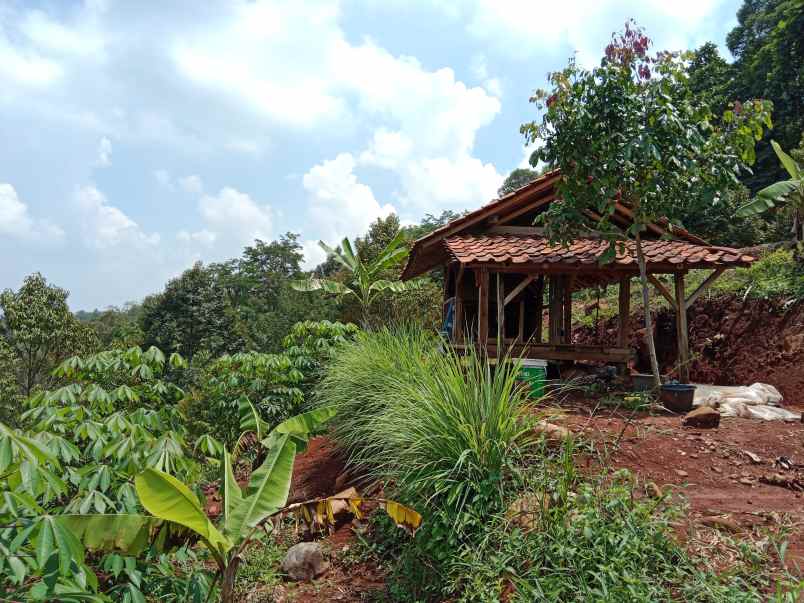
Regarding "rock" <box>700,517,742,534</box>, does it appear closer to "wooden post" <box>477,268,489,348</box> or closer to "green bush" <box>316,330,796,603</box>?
"green bush" <box>316,330,796,603</box>

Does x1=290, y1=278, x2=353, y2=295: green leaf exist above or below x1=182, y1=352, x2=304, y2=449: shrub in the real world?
above

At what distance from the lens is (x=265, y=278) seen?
4312 cm

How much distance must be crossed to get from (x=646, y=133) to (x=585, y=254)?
265cm

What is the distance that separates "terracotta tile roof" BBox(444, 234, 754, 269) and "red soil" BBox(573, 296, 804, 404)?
3.12 meters

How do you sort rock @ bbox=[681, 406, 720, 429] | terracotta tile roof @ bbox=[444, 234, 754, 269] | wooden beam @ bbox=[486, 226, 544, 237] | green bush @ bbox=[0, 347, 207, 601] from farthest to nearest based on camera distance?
wooden beam @ bbox=[486, 226, 544, 237] < terracotta tile roof @ bbox=[444, 234, 754, 269] < rock @ bbox=[681, 406, 720, 429] < green bush @ bbox=[0, 347, 207, 601]

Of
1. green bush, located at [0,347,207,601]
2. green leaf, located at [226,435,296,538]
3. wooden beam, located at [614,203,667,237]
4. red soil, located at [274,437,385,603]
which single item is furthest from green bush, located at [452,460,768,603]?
wooden beam, located at [614,203,667,237]

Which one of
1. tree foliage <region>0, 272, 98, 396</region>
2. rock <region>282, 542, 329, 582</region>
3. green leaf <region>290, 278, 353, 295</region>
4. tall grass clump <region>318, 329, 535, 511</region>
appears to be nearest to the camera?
tall grass clump <region>318, 329, 535, 511</region>

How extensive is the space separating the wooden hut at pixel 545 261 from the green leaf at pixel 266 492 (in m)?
4.37

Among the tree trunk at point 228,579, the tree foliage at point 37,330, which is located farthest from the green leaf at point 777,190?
the tree foliage at point 37,330

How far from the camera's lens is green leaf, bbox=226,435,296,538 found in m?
3.94

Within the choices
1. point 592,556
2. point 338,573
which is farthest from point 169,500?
point 592,556

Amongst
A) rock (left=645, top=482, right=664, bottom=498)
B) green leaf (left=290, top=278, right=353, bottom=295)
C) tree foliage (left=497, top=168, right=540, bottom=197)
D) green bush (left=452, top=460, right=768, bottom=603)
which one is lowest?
green bush (left=452, top=460, right=768, bottom=603)

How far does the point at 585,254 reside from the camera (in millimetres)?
9859

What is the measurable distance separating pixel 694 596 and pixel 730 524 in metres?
1.02
